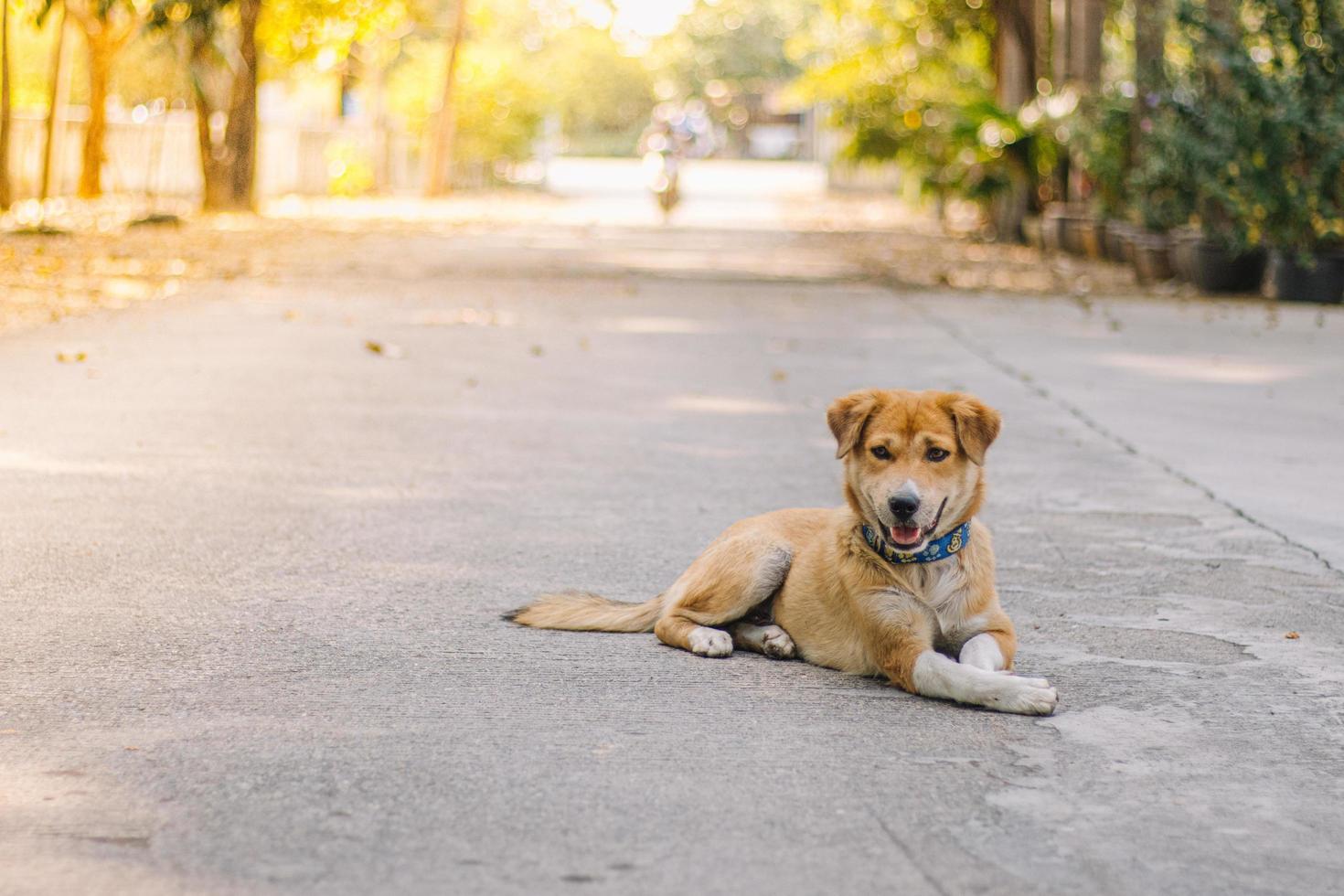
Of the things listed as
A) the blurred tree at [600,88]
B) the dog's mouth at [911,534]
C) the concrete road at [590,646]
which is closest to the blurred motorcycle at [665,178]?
the concrete road at [590,646]

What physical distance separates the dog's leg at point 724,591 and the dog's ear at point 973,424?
72cm

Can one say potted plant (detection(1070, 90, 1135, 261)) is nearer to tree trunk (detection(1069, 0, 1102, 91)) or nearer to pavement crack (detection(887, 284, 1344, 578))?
tree trunk (detection(1069, 0, 1102, 91))

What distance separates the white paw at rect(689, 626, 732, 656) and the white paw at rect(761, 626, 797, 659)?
4.3 inches

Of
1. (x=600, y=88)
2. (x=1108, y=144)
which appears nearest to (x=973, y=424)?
(x=1108, y=144)

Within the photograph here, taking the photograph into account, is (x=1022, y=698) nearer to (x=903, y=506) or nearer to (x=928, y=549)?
(x=928, y=549)

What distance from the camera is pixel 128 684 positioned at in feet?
16.7

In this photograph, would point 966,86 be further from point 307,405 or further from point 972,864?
point 972,864

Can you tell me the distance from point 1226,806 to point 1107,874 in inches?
23.4

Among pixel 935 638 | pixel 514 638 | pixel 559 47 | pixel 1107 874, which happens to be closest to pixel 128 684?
pixel 514 638

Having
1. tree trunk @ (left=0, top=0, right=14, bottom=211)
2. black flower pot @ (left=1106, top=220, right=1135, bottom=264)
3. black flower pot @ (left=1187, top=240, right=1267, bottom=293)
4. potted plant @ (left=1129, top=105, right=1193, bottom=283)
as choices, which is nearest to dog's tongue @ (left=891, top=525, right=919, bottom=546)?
potted plant @ (left=1129, top=105, right=1193, bottom=283)

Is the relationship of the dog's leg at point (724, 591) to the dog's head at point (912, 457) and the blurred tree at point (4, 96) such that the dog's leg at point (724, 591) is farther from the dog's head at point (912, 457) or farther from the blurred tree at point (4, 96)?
the blurred tree at point (4, 96)

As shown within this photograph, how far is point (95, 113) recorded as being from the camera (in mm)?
31219

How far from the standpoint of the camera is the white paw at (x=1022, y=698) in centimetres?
492

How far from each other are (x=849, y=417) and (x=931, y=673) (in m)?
0.75
